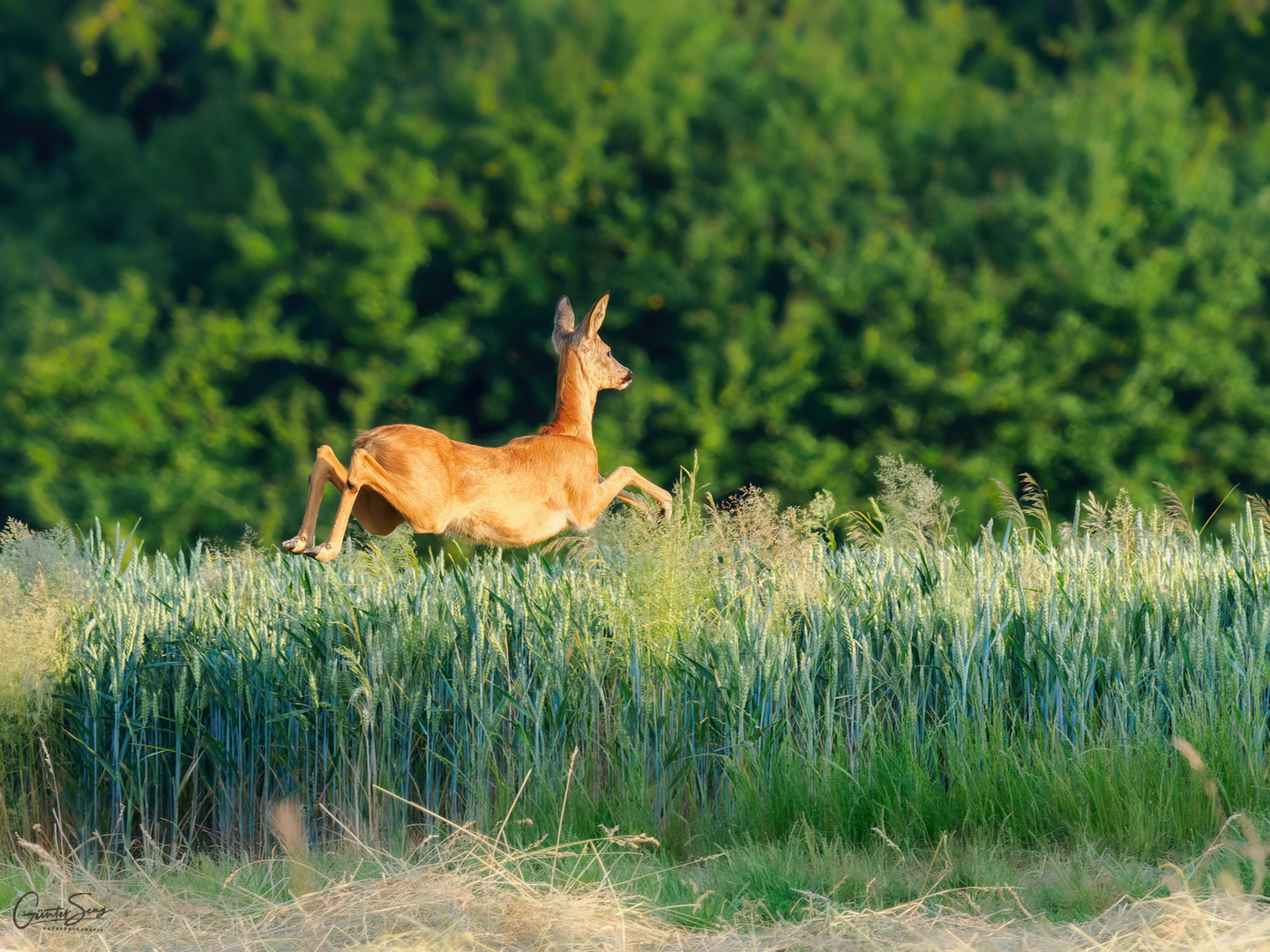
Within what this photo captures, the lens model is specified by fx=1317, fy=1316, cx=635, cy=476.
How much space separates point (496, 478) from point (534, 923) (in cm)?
144

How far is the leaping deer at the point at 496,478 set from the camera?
3.86 meters

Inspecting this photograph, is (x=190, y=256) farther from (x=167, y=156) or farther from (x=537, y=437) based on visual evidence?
(x=537, y=437)

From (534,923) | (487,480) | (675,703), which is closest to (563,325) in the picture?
(487,480)

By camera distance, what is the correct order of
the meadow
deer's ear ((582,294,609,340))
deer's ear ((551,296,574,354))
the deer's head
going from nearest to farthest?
the meadow
deer's ear ((582,294,609,340))
the deer's head
deer's ear ((551,296,574,354))

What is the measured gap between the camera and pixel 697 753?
4.37m

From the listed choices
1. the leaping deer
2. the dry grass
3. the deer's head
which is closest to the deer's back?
the leaping deer

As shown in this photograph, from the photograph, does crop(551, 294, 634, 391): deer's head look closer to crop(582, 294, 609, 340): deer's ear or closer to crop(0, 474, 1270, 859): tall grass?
crop(582, 294, 609, 340): deer's ear

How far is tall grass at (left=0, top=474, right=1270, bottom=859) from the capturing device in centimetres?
423

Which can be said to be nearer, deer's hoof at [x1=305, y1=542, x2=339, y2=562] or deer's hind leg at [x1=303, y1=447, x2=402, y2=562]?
deer's hoof at [x1=305, y1=542, x2=339, y2=562]

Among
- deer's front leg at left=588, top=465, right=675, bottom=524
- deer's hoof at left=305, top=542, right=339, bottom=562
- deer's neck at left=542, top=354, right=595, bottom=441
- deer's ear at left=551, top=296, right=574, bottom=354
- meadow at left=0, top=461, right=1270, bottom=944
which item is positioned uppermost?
deer's ear at left=551, top=296, right=574, bottom=354

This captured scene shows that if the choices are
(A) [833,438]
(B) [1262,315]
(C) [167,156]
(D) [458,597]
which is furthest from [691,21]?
(D) [458,597]

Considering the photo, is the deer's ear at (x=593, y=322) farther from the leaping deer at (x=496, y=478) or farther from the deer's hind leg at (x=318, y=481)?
the deer's hind leg at (x=318, y=481)

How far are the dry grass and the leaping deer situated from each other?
951mm

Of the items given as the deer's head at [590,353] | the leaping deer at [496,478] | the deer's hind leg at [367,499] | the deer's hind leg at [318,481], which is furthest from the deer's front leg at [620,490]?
the deer's hind leg at [318,481]
